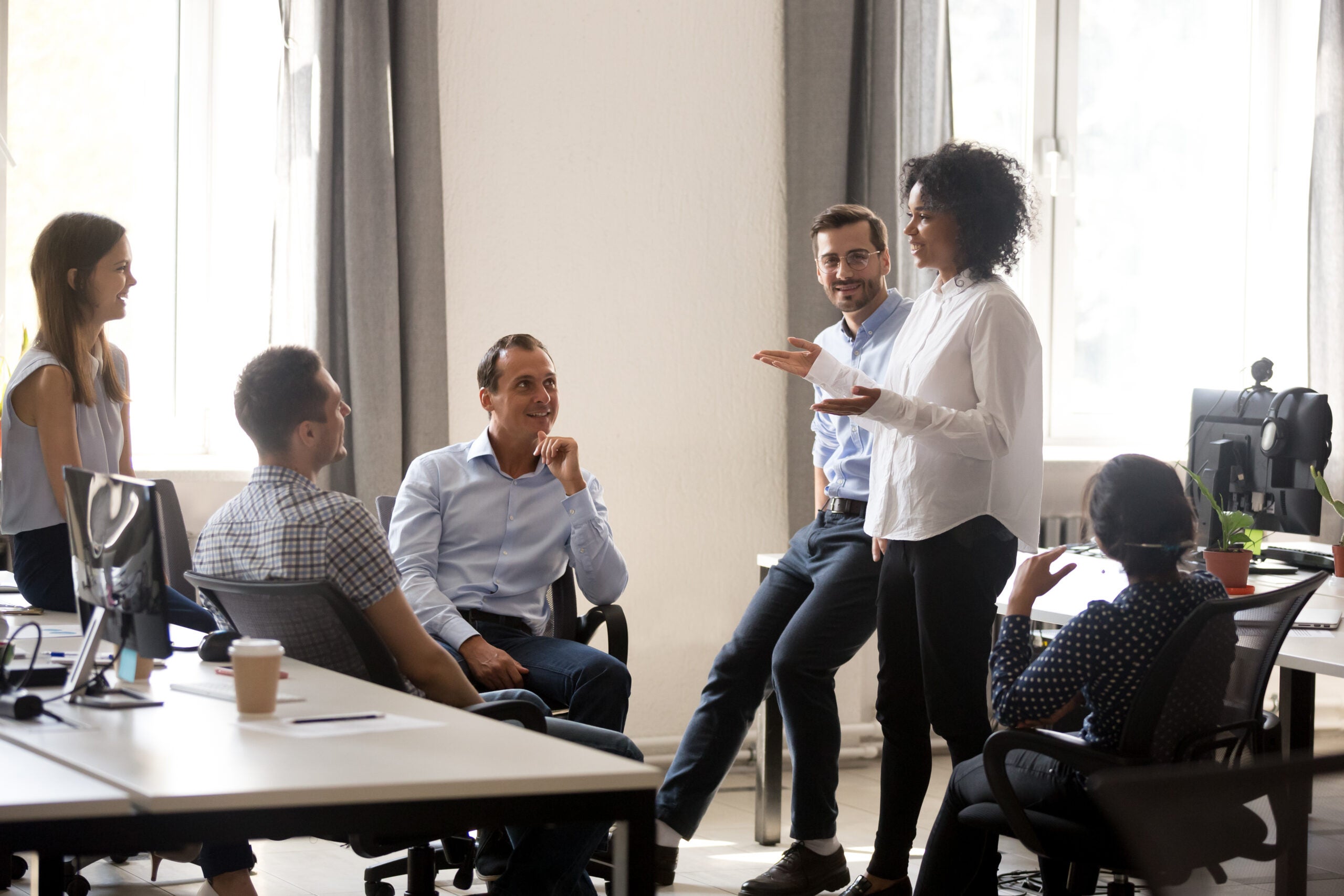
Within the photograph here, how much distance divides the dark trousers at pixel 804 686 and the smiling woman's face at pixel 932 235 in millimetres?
672

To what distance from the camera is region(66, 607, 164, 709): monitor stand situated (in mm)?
1674

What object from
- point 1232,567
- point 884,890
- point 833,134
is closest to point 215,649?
point 884,890

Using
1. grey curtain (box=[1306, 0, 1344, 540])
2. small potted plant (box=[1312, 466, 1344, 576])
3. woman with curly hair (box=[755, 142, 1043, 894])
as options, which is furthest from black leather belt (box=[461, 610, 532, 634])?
grey curtain (box=[1306, 0, 1344, 540])

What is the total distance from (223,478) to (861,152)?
2130 mm

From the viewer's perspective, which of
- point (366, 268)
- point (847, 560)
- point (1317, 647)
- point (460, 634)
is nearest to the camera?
point (1317, 647)

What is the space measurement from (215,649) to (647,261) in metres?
2.34

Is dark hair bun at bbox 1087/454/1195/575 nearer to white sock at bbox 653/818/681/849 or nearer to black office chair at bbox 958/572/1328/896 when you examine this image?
black office chair at bbox 958/572/1328/896

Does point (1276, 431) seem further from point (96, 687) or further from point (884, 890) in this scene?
point (96, 687)

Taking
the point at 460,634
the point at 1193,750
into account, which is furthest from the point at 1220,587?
the point at 460,634

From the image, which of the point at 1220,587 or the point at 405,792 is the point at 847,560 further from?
the point at 405,792

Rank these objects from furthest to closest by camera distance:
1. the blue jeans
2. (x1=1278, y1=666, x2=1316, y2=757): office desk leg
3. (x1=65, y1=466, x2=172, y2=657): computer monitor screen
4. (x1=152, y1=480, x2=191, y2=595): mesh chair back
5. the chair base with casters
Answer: (x1=152, y1=480, x2=191, y2=595): mesh chair back
(x1=1278, y1=666, x2=1316, y2=757): office desk leg
the chair base with casters
the blue jeans
(x1=65, y1=466, x2=172, y2=657): computer monitor screen

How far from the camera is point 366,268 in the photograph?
11.9ft

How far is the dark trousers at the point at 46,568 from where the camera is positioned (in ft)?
8.55

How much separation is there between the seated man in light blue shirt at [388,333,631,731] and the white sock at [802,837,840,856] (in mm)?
716
